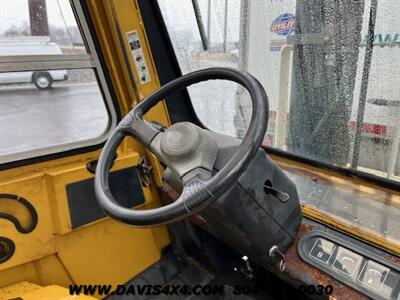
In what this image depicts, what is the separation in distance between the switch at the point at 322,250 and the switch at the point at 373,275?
11 centimetres

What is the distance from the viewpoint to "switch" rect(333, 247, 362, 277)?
3.30ft

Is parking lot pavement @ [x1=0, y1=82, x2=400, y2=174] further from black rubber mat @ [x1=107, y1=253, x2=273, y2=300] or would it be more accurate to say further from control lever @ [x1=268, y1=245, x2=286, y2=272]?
black rubber mat @ [x1=107, y1=253, x2=273, y2=300]

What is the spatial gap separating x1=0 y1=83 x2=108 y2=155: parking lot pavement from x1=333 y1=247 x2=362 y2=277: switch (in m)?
1.21

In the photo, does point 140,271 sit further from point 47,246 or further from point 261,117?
point 261,117

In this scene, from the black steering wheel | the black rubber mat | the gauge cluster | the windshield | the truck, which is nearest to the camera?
the black steering wheel

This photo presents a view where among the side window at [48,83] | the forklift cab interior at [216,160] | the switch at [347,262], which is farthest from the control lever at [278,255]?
the side window at [48,83]

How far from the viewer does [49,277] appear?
4.63ft

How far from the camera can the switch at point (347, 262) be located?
39.6 inches

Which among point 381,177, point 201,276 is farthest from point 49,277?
point 381,177

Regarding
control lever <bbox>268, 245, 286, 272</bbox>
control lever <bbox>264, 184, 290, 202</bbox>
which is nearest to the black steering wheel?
control lever <bbox>264, 184, 290, 202</bbox>

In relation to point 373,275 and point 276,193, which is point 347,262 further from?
point 276,193

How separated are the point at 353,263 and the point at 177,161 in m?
0.66

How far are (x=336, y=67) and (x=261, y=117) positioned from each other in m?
0.51

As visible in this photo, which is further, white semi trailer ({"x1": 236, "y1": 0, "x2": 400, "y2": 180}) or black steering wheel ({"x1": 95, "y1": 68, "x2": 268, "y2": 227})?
white semi trailer ({"x1": 236, "y1": 0, "x2": 400, "y2": 180})
